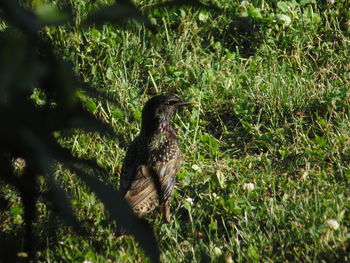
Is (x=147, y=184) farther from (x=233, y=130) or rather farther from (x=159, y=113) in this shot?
(x=233, y=130)

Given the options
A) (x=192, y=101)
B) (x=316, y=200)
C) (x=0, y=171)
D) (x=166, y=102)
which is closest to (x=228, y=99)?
(x=192, y=101)

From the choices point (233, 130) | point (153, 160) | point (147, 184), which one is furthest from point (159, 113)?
point (233, 130)

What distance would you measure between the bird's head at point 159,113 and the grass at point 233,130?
0.36m

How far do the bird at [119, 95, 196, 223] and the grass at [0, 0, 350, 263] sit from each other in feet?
0.54

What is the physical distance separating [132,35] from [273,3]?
1.60 m

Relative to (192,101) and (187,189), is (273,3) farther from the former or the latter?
(187,189)

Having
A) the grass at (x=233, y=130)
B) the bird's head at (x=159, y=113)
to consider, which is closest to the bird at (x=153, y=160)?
the bird's head at (x=159, y=113)

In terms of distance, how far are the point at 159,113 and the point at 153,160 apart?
416 millimetres

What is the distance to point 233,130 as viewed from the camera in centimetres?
652

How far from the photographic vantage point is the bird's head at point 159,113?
5.91 metres

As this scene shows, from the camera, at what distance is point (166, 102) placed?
5980 millimetres

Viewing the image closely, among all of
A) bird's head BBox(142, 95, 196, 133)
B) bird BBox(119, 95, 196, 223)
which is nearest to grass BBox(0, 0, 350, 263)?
bird BBox(119, 95, 196, 223)

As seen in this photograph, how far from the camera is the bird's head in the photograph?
19.4 feet

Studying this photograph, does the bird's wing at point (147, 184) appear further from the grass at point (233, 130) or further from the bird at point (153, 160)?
the grass at point (233, 130)
